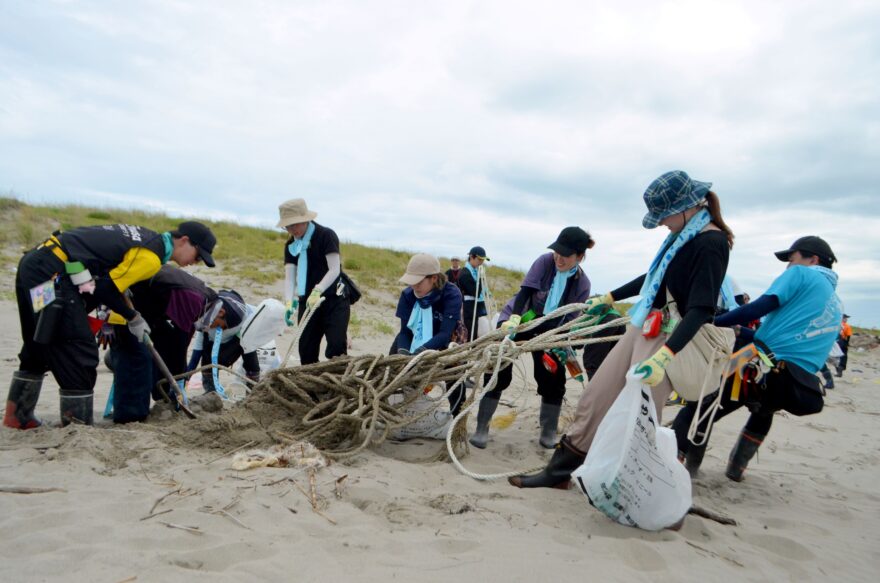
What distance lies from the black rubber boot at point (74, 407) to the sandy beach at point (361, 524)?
29 centimetres

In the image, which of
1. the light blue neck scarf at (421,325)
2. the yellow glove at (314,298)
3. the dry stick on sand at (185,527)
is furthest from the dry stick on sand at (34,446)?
the light blue neck scarf at (421,325)

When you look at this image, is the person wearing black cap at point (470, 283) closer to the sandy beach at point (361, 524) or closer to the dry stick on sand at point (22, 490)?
the sandy beach at point (361, 524)

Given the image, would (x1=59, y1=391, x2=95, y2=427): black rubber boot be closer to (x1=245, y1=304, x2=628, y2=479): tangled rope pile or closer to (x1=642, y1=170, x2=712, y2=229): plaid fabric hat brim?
(x1=245, y1=304, x2=628, y2=479): tangled rope pile

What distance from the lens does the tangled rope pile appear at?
3.52 m

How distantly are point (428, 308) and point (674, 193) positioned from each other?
210cm

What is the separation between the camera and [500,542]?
2.34 meters

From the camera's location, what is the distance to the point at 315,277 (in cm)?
498

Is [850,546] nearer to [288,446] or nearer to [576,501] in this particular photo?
[576,501]

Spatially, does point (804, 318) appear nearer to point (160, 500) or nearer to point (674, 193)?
point (674, 193)

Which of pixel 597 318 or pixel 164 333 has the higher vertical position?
pixel 597 318

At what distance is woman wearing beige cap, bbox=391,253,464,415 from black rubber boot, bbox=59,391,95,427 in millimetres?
2062

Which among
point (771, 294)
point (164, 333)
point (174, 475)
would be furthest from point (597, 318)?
point (164, 333)

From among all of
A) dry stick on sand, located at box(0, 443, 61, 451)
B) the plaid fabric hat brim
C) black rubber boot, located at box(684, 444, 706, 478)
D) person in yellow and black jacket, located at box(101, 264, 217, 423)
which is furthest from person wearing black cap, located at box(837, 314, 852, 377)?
dry stick on sand, located at box(0, 443, 61, 451)

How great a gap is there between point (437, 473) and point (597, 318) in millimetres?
1372
